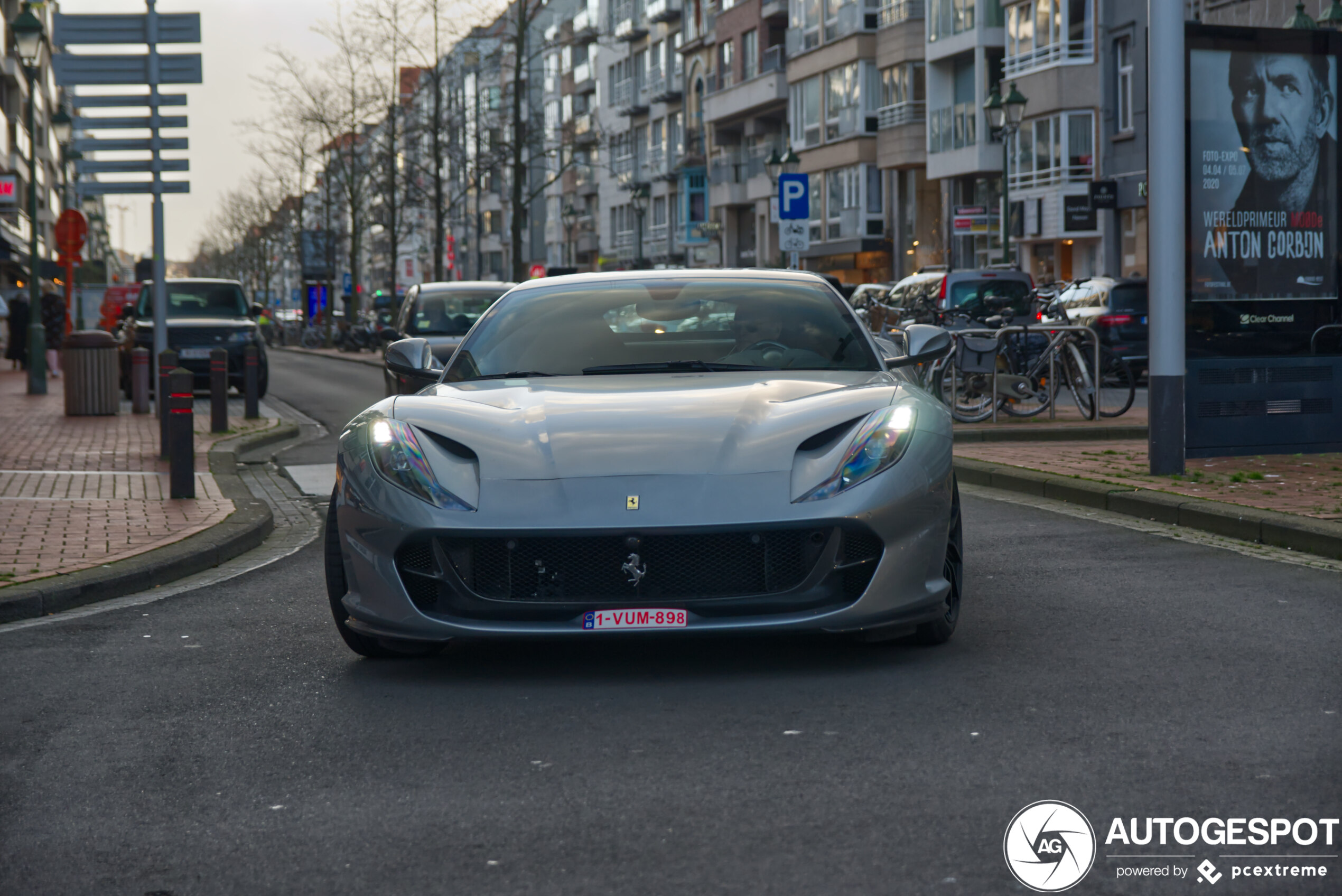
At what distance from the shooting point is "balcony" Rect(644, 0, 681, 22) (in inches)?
2995

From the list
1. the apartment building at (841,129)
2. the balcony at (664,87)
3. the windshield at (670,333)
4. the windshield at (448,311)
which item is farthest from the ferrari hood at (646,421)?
the balcony at (664,87)

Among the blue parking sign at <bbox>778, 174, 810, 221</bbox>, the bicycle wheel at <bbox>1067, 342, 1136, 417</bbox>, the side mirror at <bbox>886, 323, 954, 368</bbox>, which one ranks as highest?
the blue parking sign at <bbox>778, 174, 810, 221</bbox>

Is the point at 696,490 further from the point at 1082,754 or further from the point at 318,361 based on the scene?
the point at 318,361

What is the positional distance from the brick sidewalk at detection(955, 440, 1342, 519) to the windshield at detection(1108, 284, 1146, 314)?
34.2ft

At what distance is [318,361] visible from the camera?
50781mm

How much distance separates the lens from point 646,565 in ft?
17.4

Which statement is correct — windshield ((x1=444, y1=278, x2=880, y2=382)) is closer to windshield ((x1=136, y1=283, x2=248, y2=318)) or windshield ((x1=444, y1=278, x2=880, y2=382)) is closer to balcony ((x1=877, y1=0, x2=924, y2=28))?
windshield ((x1=136, y1=283, x2=248, y2=318))

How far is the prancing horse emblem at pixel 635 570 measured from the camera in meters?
5.30

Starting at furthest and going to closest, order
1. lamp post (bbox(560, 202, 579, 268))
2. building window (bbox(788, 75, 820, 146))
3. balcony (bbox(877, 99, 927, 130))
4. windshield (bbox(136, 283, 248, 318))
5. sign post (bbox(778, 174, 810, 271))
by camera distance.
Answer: lamp post (bbox(560, 202, 579, 268))
building window (bbox(788, 75, 820, 146))
balcony (bbox(877, 99, 927, 130))
windshield (bbox(136, 283, 248, 318))
sign post (bbox(778, 174, 810, 271))

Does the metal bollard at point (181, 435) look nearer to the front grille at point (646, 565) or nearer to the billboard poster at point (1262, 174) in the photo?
the front grille at point (646, 565)

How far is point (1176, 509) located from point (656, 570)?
5.11 m

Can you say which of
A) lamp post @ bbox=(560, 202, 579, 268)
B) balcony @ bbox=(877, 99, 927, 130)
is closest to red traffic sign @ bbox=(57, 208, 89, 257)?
balcony @ bbox=(877, 99, 927, 130)

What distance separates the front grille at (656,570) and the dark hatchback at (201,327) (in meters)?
18.3

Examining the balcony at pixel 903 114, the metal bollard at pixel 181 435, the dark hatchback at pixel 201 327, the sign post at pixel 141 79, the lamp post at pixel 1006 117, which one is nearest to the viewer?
the metal bollard at pixel 181 435
